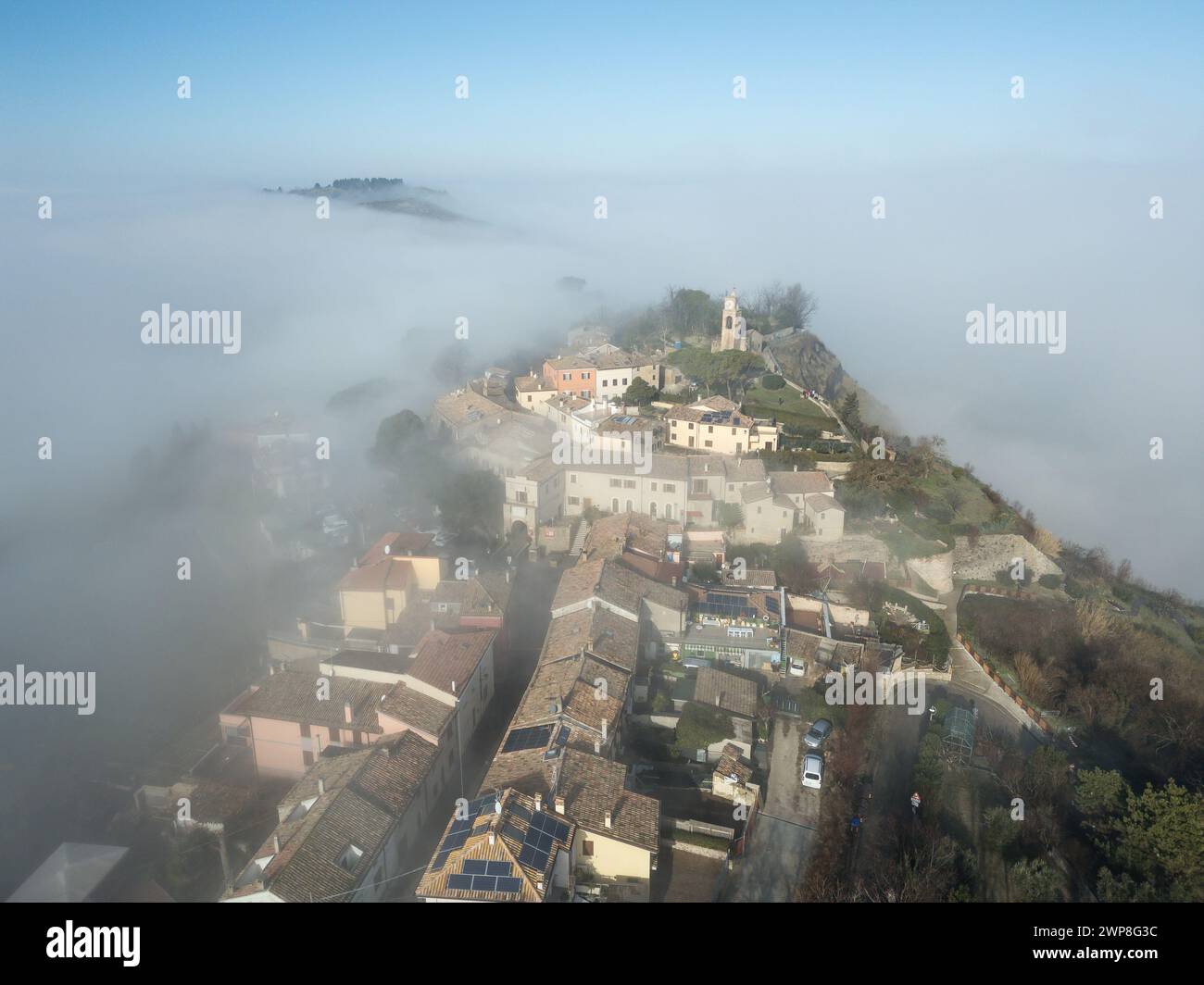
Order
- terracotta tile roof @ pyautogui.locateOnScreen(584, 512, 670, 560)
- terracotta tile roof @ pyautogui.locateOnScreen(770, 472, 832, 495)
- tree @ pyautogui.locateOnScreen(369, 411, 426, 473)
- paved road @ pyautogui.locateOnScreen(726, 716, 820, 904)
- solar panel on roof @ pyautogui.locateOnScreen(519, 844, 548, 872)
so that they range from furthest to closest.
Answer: tree @ pyautogui.locateOnScreen(369, 411, 426, 473), terracotta tile roof @ pyautogui.locateOnScreen(770, 472, 832, 495), terracotta tile roof @ pyautogui.locateOnScreen(584, 512, 670, 560), paved road @ pyautogui.locateOnScreen(726, 716, 820, 904), solar panel on roof @ pyautogui.locateOnScreen(519, 844, 548, 872)

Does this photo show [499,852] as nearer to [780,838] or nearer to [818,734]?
[780,838]

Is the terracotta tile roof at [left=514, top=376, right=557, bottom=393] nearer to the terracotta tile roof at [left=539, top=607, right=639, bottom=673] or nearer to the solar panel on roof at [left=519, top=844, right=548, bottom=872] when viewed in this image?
the terracotta tile roof at [left=539, top=607, right=639, bottom=673]

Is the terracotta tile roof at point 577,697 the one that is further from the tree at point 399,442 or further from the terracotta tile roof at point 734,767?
the tree at point 399,442

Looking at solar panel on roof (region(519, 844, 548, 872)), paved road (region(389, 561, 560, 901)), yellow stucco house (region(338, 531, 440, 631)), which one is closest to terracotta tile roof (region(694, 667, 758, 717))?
paved road (region(389, 561, 560, 901))

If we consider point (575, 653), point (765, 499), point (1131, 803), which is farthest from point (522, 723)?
point (765, 499)

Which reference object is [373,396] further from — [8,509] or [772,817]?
[772,817]

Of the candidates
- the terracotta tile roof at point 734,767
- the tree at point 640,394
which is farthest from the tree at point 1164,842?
the tree at point 640,394

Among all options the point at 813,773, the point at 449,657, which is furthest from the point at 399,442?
the point at 813,773
